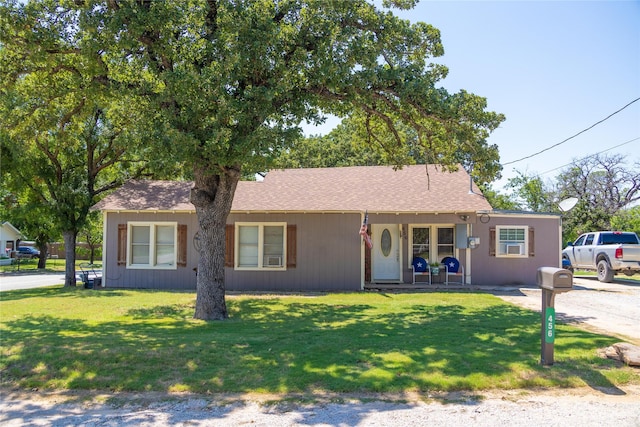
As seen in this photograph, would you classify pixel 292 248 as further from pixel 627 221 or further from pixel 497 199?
pixel 627 221

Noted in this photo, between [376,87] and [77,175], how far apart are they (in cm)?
1244

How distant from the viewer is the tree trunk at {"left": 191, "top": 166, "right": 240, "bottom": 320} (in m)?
10.2

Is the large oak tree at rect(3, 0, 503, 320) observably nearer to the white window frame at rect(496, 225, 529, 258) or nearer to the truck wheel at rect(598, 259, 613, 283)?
the white window frame at rect(496, 225, 529, 258)

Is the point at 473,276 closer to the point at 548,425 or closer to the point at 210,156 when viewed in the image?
the point at 210,156

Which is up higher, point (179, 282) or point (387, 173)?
point (387, 173)

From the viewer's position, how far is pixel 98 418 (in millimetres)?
4867

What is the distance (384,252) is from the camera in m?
17.5

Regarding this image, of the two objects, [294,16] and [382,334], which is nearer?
[382,334]

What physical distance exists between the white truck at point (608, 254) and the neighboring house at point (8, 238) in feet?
149

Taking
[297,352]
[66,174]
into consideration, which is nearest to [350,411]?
[297,352]

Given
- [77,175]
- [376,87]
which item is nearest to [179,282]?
[77,175]

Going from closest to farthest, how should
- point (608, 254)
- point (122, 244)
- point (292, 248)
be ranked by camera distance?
point (292, 248)
point (122, 244)
point (608, 254)

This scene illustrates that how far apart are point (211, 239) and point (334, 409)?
603cm

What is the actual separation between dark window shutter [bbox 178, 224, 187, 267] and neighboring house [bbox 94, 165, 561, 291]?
33 mm
